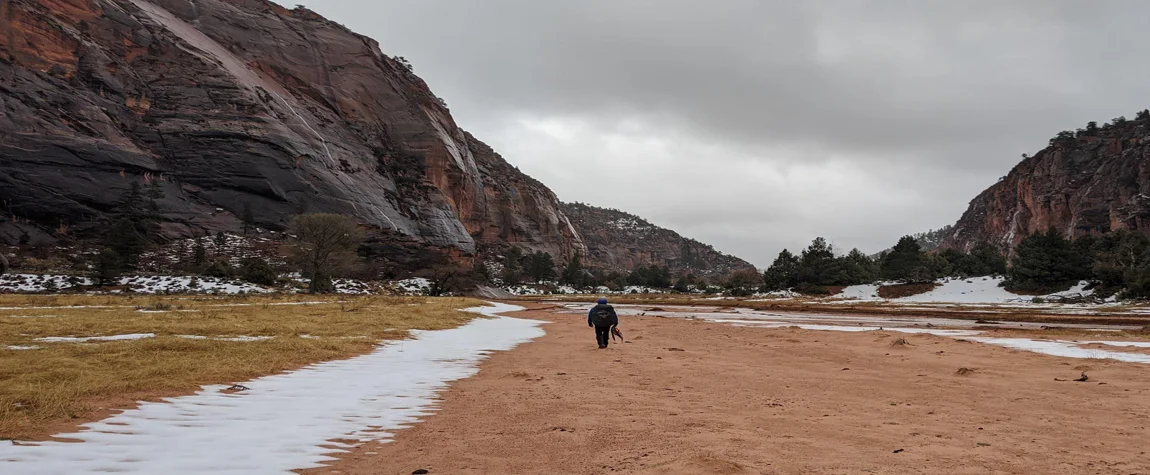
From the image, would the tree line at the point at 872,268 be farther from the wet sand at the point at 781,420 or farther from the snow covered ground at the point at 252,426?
the snow covered ground at the point at 252,426

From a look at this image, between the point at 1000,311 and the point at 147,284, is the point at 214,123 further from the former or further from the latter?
the point at 1000,311

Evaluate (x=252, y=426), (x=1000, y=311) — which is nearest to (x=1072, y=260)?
(x=1000, y=311)

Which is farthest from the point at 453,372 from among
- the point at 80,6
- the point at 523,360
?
the point at 80,6

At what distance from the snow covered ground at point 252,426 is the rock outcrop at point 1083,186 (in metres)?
138

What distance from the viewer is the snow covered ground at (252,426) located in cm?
462

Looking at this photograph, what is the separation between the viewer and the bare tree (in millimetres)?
60938

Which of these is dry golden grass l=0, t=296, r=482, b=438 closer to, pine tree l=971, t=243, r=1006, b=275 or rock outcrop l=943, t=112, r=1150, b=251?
pine tree l=971, t=243, r=1006, b=275

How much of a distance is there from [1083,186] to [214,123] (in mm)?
187227

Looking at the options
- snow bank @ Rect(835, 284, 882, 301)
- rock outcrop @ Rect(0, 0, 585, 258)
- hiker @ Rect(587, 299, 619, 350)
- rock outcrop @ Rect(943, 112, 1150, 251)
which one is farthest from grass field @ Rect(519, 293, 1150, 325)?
rock outcrop @ Rect(943, 112, 1150, 251)

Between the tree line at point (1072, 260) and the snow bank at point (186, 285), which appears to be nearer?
the snow bank at point (186, 285)

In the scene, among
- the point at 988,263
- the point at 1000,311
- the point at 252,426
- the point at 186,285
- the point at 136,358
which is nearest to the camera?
the point at 252,426

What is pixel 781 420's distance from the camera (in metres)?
6.93

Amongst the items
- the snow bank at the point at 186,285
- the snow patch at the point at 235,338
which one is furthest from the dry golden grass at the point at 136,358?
the snow bank at the point at 186,285

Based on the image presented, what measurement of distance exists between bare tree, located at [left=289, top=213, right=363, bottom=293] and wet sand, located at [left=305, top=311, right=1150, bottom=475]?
178 ft
